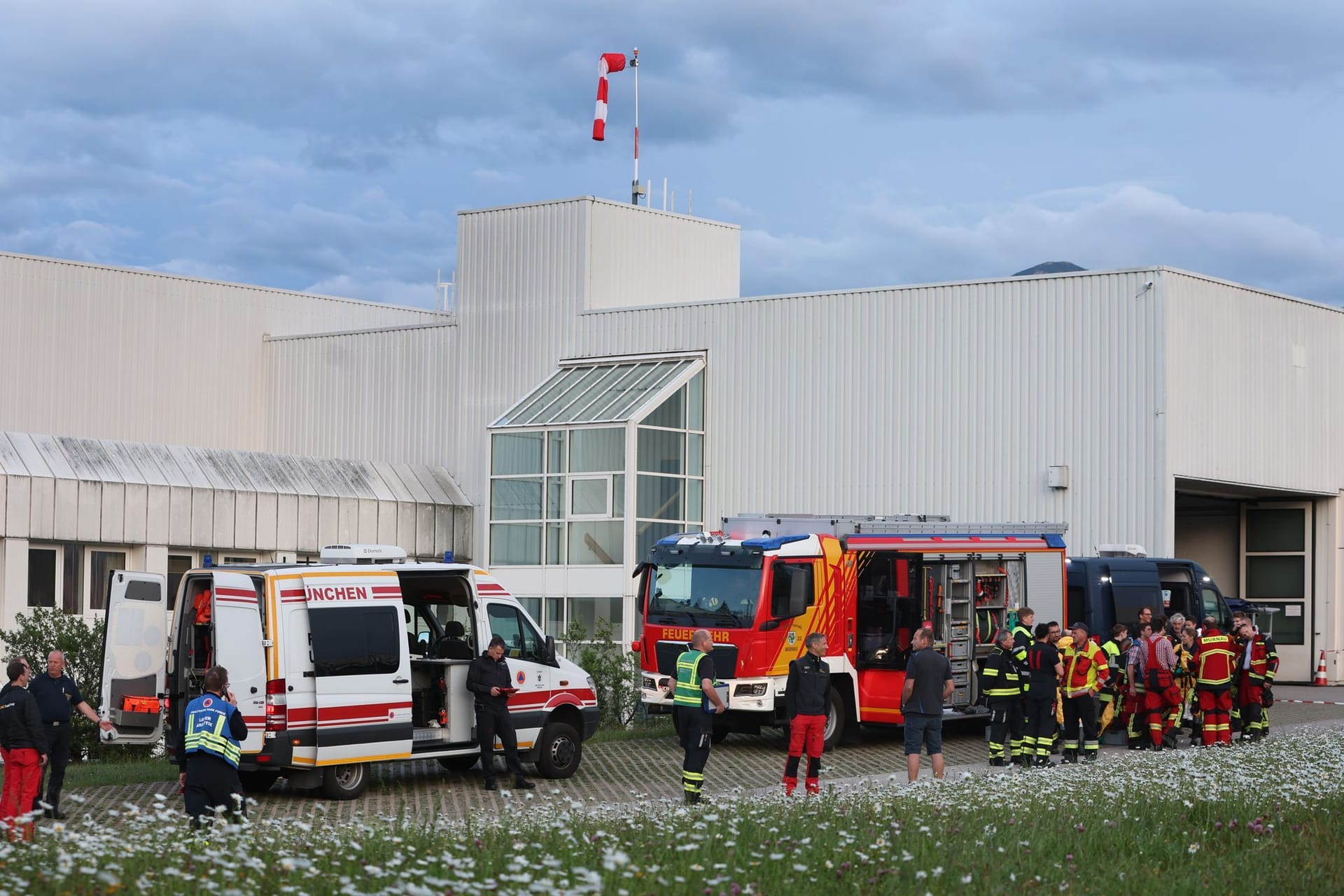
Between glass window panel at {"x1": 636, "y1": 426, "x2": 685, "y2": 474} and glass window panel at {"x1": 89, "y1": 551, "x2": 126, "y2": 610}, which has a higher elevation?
glass window panel at {"x1": 636, "y1": 426, "x2": 685, "y2": 474}

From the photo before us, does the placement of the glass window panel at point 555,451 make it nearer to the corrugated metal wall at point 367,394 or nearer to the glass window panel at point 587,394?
the glass window panel at point 587,394

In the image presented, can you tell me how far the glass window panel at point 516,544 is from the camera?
114 ft

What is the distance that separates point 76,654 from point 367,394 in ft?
59.5

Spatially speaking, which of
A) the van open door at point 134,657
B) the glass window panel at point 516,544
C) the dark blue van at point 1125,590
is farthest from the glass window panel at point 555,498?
the van open door at point 134,657

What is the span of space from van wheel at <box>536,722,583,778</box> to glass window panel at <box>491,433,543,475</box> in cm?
1627

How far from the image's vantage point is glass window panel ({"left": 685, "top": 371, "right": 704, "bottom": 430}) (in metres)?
35.1

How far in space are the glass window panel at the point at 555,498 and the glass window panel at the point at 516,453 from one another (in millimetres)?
428

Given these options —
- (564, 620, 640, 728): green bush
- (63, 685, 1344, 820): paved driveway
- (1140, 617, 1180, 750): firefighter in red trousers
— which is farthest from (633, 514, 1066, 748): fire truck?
(1140, 617, 1180, 750): firefighter in red trousers

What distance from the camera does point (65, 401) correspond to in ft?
128

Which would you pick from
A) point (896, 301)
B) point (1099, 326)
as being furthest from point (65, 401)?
point (1099, 326)

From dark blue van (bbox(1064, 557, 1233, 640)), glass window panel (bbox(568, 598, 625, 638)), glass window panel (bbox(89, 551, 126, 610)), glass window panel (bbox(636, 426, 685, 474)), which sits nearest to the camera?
dark blue van (bbox(1064, 557, 1233, 640))

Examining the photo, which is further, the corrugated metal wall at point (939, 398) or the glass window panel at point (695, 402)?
the glass window panel at point (695, 402)

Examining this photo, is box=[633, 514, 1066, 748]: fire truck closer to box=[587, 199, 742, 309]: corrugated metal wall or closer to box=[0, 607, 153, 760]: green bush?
box=[0, 607, 153, 760]: green bush

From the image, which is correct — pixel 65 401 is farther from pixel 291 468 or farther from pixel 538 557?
pixel 538 557
